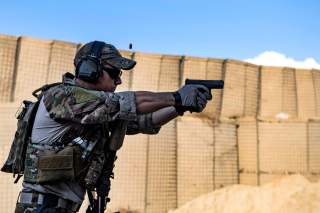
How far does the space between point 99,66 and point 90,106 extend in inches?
11.7

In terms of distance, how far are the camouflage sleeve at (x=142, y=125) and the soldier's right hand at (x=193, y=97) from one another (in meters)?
0.42

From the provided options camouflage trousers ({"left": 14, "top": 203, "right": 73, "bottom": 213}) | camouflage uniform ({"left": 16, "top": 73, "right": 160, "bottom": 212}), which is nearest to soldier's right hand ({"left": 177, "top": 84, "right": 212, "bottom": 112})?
camouflage uniform ({"left": 16, "top": 73, "right": 160, "bottom": 212})

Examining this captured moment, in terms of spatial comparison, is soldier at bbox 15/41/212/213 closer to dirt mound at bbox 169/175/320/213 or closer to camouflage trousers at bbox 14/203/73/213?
camouflage trousers at bbox 14/203/73/213

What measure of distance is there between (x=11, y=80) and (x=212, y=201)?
401 cm

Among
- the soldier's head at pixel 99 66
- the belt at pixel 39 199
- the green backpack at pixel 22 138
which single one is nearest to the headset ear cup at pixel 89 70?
the soldier's head at pixel 99 66

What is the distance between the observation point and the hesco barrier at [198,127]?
800cm

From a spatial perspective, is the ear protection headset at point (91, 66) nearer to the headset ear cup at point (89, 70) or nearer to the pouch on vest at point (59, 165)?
the headset ear cup at point (89, 70)

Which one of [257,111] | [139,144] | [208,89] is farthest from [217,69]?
[208,89]

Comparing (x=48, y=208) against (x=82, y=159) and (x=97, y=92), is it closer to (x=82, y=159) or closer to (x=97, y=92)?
(x=82, y=159)

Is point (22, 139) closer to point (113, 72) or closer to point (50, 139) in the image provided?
point (50, 139)

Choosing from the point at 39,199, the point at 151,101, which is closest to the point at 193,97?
the point at 151,101

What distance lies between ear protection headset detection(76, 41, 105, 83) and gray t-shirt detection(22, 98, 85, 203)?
0.28 m

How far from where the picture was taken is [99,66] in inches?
108

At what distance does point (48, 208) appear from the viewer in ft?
8.79
